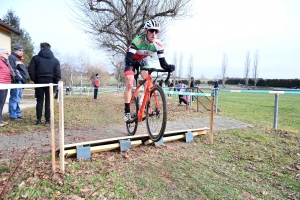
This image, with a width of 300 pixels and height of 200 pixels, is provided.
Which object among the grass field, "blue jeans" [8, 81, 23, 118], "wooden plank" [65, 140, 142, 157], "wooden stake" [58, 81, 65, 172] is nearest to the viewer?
the grass field

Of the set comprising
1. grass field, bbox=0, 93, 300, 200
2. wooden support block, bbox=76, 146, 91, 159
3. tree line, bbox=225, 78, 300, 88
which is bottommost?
grass field, bbox=0, 93, 300, 200

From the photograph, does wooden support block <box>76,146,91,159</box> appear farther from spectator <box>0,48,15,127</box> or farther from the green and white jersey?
spectator <box>0,48,15,127</box>

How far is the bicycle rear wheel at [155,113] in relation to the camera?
3.75 metres

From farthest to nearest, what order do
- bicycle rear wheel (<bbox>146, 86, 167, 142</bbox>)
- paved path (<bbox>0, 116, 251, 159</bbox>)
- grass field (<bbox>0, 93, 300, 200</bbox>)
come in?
paved path (<bbox>0, 116, 251, 159</bbox>) → bicycle rear wheel (<bbox>146, 86, 167, 142</bbox>) → grass field (<bbox>0, 93, 300, 200</bbox>)

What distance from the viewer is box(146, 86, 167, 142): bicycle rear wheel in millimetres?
3748

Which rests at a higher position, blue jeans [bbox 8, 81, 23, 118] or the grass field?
blue jeans [bbox 8, 81, 23, 118]

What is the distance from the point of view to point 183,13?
12.3 metres

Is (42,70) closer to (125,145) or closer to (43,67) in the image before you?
(43,67)

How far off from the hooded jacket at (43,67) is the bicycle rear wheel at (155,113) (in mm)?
3394

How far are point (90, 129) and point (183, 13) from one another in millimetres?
9460

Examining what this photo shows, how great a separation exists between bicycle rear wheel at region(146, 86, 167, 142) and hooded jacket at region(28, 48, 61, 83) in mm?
3394

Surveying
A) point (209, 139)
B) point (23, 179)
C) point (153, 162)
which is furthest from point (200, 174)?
point (23, 179)

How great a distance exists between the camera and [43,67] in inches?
225

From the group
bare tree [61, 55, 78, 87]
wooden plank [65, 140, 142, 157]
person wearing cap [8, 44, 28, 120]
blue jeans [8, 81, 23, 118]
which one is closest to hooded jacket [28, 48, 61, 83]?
person wearing cap [8, 44, 28, 120]
